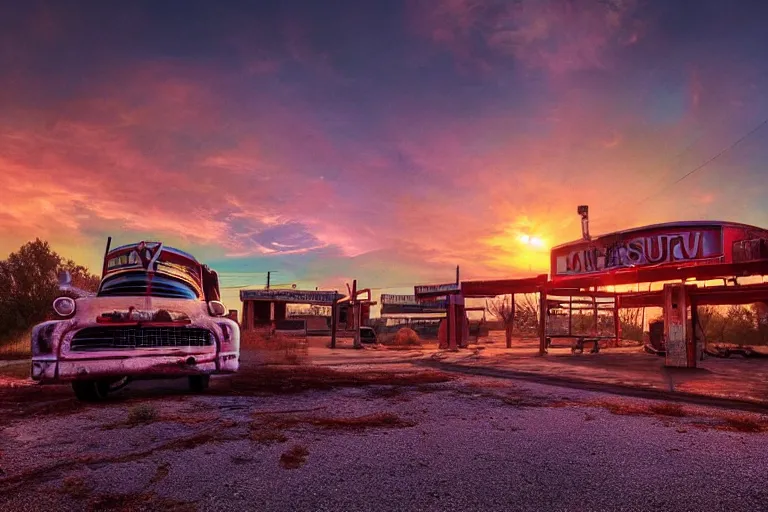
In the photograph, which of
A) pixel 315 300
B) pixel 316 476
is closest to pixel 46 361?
pixel 316 476

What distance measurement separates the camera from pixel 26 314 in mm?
26125

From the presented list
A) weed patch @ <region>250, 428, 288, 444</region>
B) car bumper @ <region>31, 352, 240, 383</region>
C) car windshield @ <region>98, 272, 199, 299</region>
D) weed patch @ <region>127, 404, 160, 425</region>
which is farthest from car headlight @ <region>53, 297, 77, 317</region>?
weed patch @ <region>250, 428, 288, 444</region>

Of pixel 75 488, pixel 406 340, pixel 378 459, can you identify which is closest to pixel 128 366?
pixel 75 488

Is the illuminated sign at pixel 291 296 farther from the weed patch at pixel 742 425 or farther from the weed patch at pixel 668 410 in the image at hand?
the weed patch at pixel 742 425

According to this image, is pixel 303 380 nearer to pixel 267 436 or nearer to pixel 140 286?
pixel 140 286

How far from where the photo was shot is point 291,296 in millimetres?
39906

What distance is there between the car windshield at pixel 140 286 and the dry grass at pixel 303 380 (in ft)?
6.24

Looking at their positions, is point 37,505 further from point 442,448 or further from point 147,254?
point 147,254

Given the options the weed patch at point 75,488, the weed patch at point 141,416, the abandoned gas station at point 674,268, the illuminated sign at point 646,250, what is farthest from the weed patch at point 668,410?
the illuminated sign at point 646,250

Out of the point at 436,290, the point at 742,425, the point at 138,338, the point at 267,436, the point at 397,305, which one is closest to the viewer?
the point at 267,436

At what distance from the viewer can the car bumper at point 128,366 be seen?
228 inches

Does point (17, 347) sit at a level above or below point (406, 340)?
above

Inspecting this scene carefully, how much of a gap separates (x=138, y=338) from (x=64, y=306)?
3.15 ft

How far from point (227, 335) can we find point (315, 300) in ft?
109
